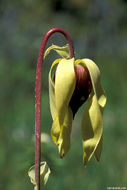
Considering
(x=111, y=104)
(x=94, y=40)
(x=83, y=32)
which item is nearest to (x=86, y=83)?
(x=111, y=104)

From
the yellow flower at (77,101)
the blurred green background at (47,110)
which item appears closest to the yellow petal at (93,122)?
the yellow flower at (77,101)

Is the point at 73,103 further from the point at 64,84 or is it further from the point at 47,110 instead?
the point at 47,110

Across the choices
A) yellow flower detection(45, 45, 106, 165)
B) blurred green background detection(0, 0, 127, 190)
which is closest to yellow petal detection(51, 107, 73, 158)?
yellow flower detection(45, 45, 106, 165)

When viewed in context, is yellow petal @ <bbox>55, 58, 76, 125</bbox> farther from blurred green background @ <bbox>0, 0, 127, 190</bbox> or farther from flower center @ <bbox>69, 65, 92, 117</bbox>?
blurred green background @ <bbox>0, 0, 127, 190</bbox>

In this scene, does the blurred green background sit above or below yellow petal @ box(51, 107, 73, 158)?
below

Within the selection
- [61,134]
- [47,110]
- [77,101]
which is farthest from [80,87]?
[47,110]

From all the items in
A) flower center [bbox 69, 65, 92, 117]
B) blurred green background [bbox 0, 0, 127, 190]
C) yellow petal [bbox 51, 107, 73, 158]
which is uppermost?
flower center [bbox 69, 65, 92, 117]
